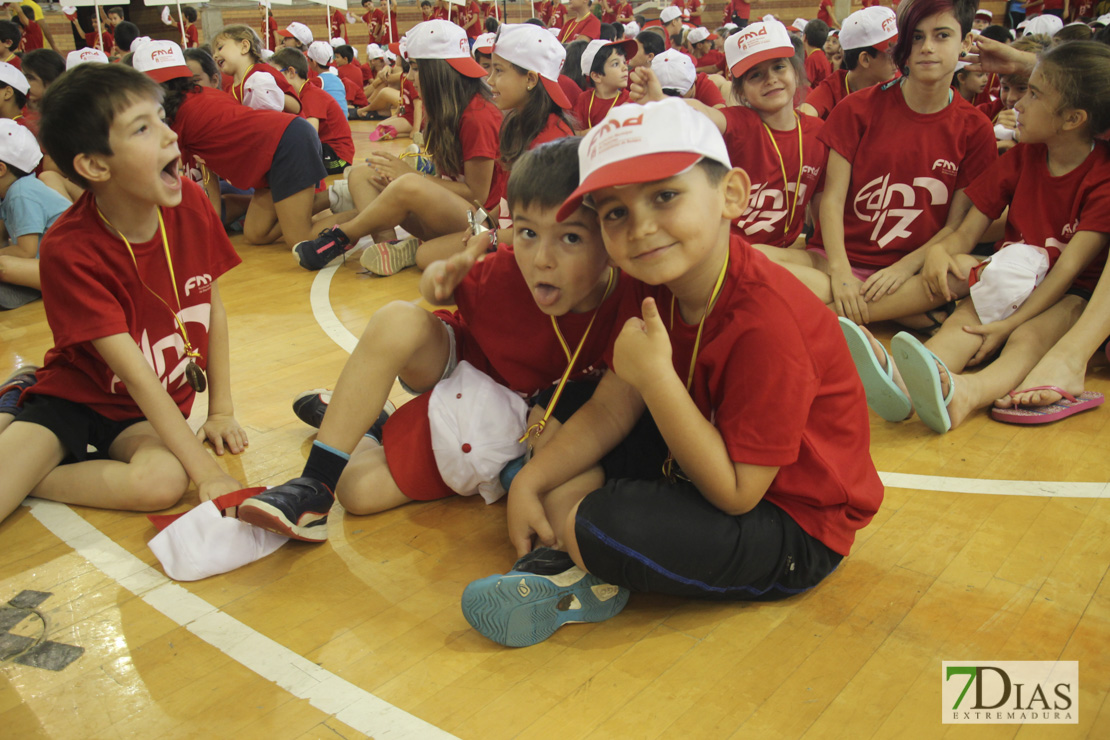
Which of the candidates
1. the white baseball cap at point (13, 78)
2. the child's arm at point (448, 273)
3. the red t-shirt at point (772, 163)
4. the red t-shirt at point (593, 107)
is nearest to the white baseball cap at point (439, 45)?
the red t-shirt at point (772, 163)

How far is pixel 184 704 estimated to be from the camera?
4.63ft

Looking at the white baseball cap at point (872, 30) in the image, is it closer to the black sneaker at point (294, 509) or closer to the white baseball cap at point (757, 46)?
the white baseball cap at point (757, 46)

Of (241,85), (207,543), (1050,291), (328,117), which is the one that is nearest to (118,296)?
(207,543)

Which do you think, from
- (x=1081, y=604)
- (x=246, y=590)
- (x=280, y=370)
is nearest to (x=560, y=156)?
(x=246, y=590)

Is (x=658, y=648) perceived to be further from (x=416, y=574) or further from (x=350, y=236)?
(x=350, y=236)

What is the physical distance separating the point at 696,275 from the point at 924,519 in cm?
89

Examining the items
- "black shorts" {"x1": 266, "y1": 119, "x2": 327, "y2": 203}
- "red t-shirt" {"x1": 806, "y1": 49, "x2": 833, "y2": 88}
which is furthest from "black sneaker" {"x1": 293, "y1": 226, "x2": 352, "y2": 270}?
"red t-shirt" {"x1": 806, "y1": 49, "x2": 833, "y2": 88}

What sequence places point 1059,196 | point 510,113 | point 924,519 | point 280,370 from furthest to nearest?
point 510,113 < point 280,370 < point 1059,196 < point 924,519

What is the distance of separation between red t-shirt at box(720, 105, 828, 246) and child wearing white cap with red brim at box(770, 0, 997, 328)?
87 millimetres

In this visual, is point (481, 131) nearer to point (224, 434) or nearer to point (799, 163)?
point (799, 163)

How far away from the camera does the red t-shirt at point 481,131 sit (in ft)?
12.3

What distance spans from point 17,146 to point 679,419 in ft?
11.3

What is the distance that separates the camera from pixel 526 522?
171cm

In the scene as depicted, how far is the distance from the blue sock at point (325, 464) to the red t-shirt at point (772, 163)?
197 centimetres
